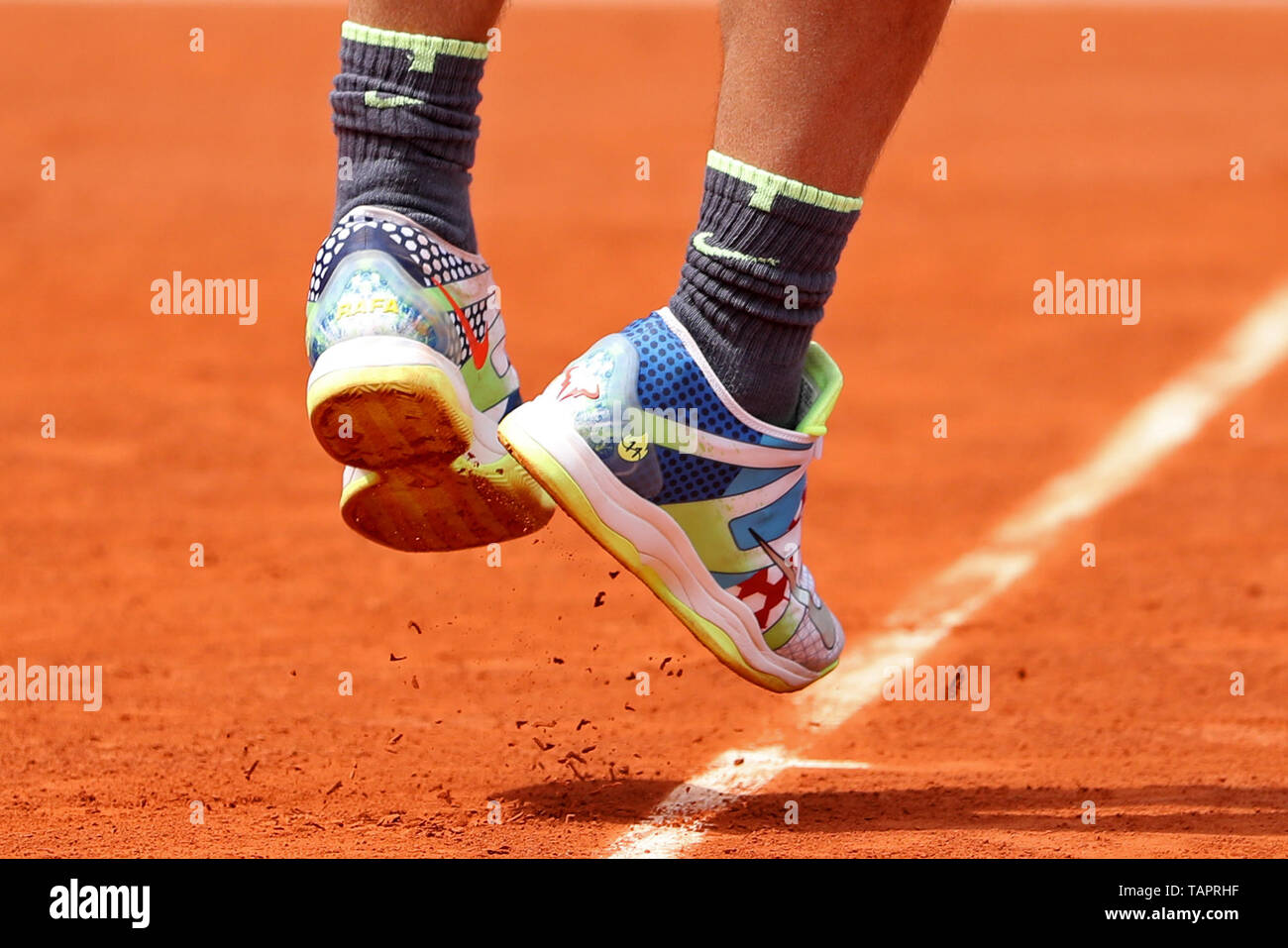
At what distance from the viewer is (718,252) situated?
256 centimetres

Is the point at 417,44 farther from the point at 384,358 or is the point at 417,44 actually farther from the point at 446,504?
the point at 446,504

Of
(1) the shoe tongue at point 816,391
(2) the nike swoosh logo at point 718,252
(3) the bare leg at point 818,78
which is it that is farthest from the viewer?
(1) the shoe tongue at point 816,391

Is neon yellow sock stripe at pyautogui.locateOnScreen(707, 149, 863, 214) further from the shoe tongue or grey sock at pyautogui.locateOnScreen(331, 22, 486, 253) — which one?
grey sock at pyautogui.locateOnScreen(331, 22, 486, 253)

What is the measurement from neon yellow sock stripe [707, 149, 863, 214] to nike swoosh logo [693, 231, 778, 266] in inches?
3.1

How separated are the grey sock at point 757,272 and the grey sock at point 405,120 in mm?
460

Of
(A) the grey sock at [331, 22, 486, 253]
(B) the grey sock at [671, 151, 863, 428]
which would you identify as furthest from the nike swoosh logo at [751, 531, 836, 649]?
(A) the grey sock at [331, 22, 486, 253]

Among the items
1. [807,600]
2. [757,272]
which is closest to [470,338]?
[757,272]

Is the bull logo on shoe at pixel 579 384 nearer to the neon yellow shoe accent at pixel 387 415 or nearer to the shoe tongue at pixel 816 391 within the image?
the neon yellow shoe accent at pixel 387 415

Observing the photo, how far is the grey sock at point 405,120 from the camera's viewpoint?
2770 millimetres

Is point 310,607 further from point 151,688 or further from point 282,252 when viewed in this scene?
point 282,252

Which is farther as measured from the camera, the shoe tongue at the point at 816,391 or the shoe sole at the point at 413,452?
the shoe tongue at the point at 816,391

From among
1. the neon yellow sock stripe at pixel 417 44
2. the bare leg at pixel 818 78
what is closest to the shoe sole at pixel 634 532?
the bare leg at pixel 818 78

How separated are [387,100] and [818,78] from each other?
716 mm

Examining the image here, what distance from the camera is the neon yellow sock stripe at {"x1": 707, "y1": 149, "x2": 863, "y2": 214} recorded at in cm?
250
